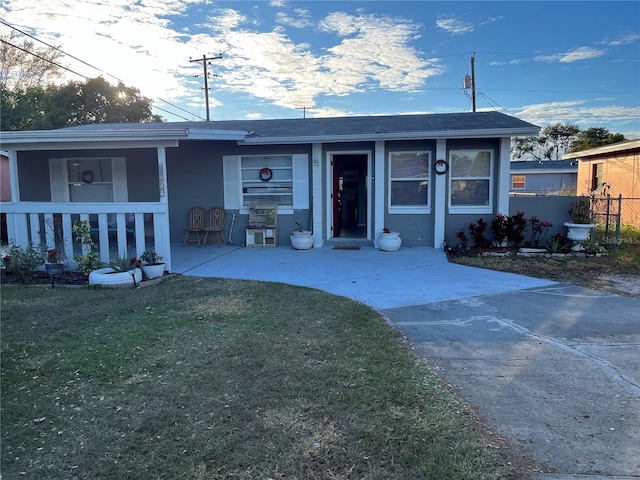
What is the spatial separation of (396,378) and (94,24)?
1329 centimetres

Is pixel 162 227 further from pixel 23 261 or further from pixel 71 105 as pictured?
pixel 71 105

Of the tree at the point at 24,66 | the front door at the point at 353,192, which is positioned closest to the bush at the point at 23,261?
the front door at the point at 353,192

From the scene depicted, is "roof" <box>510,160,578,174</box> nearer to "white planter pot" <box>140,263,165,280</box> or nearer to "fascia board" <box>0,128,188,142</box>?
"fascia board" <box>0,128,188,142</box>

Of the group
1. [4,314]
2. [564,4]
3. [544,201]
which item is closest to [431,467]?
[4,314]

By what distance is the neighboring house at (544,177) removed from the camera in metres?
25.5

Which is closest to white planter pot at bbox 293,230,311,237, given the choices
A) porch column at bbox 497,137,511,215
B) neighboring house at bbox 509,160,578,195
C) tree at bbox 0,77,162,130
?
porch column at bbox 497,137,511,215

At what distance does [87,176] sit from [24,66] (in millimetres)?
19986

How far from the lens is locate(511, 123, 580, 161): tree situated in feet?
132

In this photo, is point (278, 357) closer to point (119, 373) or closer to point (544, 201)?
point (119, 373)

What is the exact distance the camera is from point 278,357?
129 inches

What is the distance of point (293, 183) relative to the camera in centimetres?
931

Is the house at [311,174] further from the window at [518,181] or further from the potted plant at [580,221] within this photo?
the window at [518,181]

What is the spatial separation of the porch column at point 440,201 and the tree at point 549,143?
36426 mm

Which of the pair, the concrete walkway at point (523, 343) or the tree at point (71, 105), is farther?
the tree at point (71, 105)
